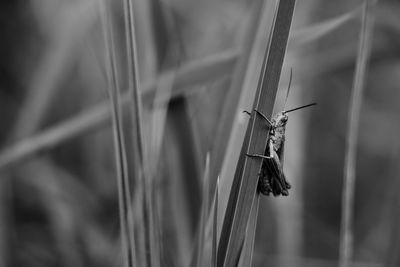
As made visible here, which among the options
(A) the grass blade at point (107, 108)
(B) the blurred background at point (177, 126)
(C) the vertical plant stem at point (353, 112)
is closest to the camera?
(C) the vertical plant stem at point (353, 112)

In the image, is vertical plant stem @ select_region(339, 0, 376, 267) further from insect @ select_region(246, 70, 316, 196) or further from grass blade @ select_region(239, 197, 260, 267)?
grass blade @ select_region(239, 197, 260, 267)

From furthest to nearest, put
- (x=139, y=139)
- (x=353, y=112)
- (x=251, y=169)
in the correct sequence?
(x=353, y=112) < (x=139, y=139) < (x=251, y=169)

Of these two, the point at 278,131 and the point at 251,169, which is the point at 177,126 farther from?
the point at 251,169

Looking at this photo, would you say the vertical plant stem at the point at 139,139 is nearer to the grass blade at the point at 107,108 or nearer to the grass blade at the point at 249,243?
the grass blade at the point at 249,243

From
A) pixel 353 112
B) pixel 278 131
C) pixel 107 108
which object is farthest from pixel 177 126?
pixel 353 112

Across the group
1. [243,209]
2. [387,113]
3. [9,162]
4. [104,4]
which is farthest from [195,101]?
[387,113]

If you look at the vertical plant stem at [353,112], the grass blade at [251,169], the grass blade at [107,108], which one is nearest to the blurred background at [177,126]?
the grass blade at [107,108]
